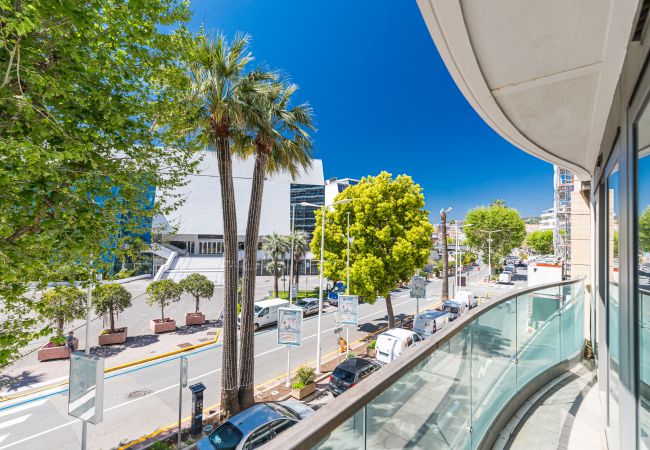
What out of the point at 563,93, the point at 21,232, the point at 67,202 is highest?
the point at 563,93

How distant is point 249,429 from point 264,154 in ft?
24.7

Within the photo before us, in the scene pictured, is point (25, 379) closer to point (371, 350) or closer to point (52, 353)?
point (52, 353)

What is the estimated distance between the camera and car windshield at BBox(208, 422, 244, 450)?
21.9 feet

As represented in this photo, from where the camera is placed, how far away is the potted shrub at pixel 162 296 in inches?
727

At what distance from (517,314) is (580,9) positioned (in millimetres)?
3291

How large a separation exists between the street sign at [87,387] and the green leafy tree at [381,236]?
1149 cm

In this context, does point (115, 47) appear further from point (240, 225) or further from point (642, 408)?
point (240, 225)

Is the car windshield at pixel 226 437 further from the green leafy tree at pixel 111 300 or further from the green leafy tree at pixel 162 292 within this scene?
the green leafy tree at pixel 162 292

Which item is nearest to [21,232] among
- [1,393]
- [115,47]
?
[115,47]

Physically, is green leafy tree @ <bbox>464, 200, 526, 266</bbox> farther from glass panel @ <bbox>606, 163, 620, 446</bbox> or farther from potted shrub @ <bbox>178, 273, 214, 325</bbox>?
glass panel @ <bbox>606, 163, 620, 446</bbox>

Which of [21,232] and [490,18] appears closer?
[490,18]

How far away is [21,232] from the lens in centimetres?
387

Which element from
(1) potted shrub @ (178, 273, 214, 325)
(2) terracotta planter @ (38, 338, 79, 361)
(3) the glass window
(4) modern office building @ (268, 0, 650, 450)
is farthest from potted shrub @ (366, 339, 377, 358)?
(2) terracotta planter @ (38, 338, 79, 361)

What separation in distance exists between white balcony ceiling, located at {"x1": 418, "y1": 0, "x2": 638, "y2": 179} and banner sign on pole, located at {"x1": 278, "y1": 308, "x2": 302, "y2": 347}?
9.22 meters
